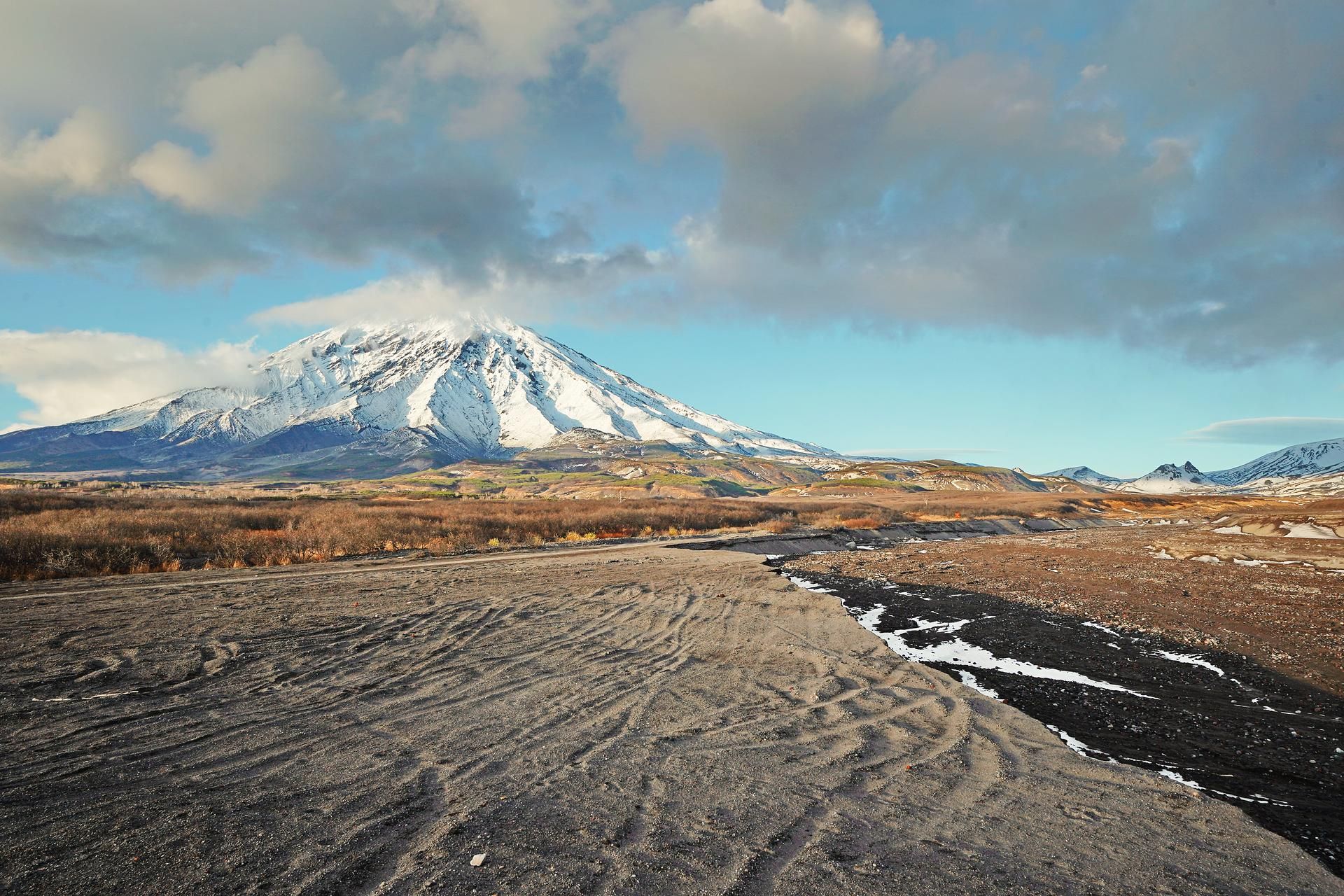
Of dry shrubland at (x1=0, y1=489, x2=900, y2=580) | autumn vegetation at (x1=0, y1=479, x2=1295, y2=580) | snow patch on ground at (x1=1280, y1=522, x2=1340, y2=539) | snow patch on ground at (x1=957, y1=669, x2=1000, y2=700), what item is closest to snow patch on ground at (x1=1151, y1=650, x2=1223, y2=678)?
snow patch on ground at (x1=957, y1=669, x2=1000, y2=700)

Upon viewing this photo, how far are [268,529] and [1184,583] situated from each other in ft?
145

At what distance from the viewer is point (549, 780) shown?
6.80 meters

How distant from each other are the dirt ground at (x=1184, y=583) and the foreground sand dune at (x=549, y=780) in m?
8.85

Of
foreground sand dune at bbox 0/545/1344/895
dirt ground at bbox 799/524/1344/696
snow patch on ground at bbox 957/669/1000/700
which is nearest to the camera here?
foreground sand dune at bbox 0/545/1344/895

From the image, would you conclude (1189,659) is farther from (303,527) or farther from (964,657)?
(303,527)

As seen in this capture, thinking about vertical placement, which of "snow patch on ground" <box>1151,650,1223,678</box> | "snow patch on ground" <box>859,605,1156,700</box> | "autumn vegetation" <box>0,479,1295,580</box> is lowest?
"autumn vegetation" <box>0,479,1295,580</box>

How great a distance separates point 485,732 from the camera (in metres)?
8.20

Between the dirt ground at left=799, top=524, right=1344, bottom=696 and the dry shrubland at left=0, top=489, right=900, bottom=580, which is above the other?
the dirt ground at left=799, top=524, right=1344, bottom=696

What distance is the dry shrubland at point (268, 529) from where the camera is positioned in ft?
81.5

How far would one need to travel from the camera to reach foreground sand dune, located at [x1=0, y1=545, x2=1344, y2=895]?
203 inches

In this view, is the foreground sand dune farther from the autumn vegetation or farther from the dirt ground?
the autumn vegetation

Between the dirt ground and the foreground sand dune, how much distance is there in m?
8.85

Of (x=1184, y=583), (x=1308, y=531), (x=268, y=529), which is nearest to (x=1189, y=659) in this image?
(x=1184, y=583)

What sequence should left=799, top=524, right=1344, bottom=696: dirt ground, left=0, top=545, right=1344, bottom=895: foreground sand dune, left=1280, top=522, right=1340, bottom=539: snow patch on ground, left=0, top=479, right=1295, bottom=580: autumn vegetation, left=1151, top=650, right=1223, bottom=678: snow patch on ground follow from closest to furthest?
1. left=0, top=545, right=1344, bottom=895: foreground sand dune
2. left=1151, top=650, right=1223, bottom=678: snow patch on ground
3. left=799, top=524, right=1344, bottom=696: dirt ground
4. left=0, top=479, right=1295, bottom=580: autumn vegetation
5. left=1280, top=522, right=1340, bottom=539: snow patch on ground
